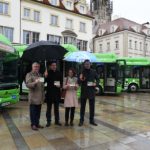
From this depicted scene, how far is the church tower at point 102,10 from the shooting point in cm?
8762

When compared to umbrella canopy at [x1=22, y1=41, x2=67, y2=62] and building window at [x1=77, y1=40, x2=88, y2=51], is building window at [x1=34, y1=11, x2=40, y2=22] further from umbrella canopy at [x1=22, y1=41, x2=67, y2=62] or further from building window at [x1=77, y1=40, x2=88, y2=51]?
umbrella canopy at [x1=22, y1=41, x2=67, y2=62]

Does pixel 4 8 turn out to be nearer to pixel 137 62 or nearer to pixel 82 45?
pixel 82 45

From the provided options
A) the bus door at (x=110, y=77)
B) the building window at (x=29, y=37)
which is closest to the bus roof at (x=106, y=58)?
the bus door at (x=110, y=77)

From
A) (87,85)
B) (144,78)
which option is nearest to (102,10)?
(144,78)

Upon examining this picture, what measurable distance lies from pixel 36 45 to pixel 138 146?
438 cm

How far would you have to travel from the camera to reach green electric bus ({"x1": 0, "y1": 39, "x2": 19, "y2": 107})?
35.6 feet

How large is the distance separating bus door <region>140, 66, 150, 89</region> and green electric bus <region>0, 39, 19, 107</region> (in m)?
14.9

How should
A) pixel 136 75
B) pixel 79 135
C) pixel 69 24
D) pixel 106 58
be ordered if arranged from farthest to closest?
pixel 69 24 → pixel 136 75 → pixel 106 58 → pixel 79 135

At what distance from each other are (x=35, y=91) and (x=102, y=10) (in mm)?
83628

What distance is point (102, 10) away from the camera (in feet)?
290

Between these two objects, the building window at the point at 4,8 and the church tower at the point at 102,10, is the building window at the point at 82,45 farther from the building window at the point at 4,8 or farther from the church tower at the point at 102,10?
the church tower at the point at 102,10

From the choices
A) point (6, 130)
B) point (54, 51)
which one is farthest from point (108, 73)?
point (6, 130)

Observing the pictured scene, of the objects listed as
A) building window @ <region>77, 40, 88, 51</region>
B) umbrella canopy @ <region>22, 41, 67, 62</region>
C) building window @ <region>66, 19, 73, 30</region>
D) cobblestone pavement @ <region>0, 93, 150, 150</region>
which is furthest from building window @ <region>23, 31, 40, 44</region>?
umbrella canopy @ <region>22, 41, 67, 62</region>

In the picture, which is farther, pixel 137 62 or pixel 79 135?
pixel 137 62
